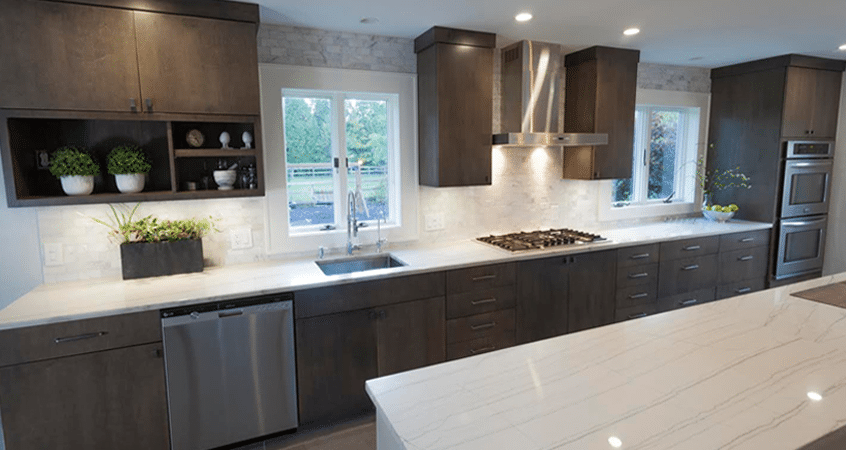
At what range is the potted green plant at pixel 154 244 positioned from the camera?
2598mm

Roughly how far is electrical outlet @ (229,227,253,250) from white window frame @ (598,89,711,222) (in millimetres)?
3128

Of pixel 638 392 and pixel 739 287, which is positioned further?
pixel 739 287

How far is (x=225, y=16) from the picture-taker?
8.36 ft

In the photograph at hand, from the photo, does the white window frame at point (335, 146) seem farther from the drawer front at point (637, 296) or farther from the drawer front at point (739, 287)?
the drawer front at point (739, 287)

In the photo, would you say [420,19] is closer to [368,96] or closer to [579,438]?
[368,96]

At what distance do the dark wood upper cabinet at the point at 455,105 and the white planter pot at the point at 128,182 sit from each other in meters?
1.85

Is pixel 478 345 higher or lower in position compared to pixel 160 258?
lower

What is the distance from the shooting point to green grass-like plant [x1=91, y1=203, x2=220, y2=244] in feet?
8.65

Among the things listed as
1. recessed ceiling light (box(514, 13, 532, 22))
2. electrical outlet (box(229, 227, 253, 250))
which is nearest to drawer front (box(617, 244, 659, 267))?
recessed ceiling light (box(514, 13, 532, 22))

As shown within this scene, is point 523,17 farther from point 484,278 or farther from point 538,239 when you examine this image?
point 484,278

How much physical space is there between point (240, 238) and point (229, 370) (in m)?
0.94

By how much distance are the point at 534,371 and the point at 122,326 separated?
6.37 feet

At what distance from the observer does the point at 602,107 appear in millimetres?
3764

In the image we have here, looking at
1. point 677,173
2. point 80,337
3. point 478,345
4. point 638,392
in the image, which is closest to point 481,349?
point 478,345
